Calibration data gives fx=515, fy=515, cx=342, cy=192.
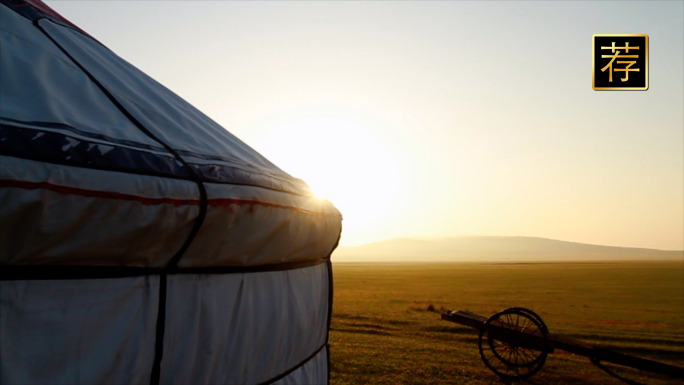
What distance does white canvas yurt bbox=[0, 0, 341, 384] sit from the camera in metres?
1.35

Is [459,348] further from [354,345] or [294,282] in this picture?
[294,282]

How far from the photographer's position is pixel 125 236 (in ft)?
4.88

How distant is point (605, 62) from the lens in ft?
27.1

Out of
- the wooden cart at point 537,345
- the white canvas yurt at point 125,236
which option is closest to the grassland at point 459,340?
the wooden cart at point 537,345

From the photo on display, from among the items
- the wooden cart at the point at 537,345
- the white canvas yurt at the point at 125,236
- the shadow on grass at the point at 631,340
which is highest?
the white canvas yurt at the point at 125,236

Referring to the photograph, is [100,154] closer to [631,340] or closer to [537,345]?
[537,345]

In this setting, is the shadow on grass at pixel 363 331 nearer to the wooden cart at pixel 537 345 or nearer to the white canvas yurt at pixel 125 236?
the wooden cart at pixel 537 345

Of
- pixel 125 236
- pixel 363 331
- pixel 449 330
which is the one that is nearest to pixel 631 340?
pixel 449 330

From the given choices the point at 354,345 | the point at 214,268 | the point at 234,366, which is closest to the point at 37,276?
the point at 214,268

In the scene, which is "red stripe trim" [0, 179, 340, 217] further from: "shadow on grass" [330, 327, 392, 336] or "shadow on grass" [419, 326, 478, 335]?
"shadow on grass" [419, 326, 478, 335]

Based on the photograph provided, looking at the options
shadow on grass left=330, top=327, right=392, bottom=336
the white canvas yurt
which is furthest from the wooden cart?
the white canvas yurt

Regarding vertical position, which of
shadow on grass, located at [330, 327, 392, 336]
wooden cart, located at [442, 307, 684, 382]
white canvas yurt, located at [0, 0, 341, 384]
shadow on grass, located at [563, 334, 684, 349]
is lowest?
shadow on grass, located at [330, 327, 392, 336]

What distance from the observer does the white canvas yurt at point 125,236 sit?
135cm

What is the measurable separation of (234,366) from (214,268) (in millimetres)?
430
